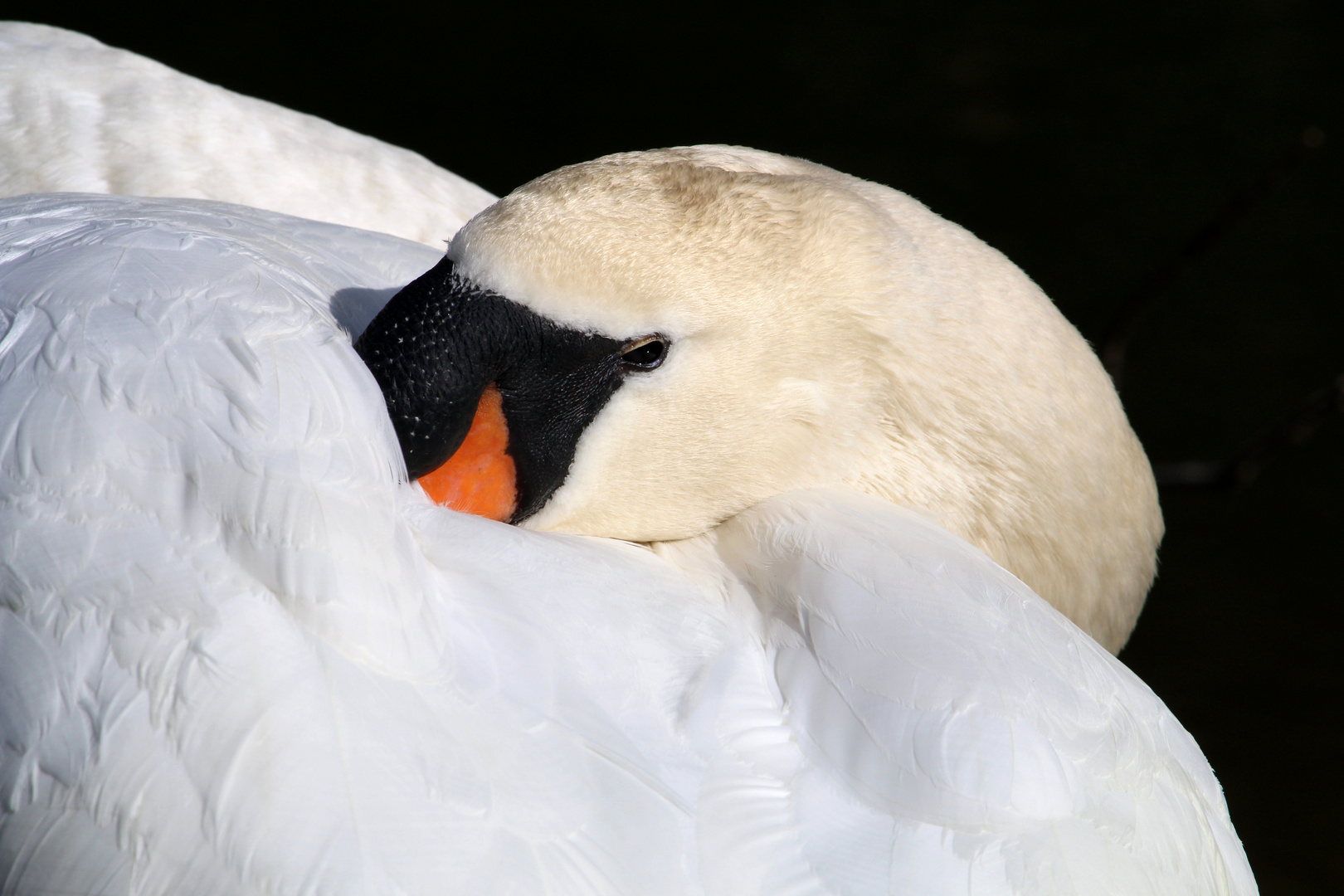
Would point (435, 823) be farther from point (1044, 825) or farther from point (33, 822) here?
point (1044, 825)

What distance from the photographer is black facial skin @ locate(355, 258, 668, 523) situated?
1498 mm

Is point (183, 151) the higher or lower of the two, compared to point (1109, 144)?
higher

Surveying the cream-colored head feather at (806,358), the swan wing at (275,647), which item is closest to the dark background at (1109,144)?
the cream-colored head feather at (806,358)

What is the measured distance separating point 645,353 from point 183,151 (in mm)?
1236

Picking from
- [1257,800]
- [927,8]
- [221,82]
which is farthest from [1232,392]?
[221,82]

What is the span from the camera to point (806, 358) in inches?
65.8

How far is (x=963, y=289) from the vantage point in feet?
5.78

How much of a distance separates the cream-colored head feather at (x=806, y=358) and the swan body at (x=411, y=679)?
0.15 metres

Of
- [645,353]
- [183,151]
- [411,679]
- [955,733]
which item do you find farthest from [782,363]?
[183,151]

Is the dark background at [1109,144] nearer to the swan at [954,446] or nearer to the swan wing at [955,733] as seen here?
the swan at [954,446]

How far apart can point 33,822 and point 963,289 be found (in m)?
1.25

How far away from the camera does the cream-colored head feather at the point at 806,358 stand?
155cm

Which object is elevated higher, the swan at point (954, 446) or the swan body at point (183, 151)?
the swan at point (954, 446)

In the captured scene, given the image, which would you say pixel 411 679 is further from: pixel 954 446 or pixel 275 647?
pixel 954 446
